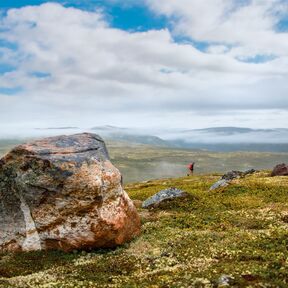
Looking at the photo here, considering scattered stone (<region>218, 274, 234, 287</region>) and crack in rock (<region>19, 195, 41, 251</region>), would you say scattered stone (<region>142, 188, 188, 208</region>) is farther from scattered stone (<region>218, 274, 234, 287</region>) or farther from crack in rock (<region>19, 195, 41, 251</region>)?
scattered stone (<region>218, 274, 234, 287</region>)

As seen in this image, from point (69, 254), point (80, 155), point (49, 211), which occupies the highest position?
point (80, 155)

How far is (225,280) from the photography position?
22.1m

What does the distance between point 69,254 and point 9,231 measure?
5.30 meters

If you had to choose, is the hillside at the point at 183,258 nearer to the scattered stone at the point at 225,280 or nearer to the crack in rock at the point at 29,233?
the scattered stone at the point at 225,280

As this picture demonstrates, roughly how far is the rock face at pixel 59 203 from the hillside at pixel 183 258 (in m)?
1.20

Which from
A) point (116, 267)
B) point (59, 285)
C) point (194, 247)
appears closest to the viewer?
point (59, 285)

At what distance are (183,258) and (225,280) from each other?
6454 mm

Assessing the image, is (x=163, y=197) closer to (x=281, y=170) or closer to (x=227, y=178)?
(x=227, y=178)

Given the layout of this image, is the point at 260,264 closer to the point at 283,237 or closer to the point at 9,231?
the point at 283,237

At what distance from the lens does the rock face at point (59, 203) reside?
3288 cm

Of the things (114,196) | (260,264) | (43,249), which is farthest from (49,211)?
(260,264)

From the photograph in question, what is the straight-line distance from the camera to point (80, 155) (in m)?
35.4

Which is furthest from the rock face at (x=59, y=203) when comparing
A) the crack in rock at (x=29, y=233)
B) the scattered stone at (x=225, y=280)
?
the scattered stone at (x=225, y=280)

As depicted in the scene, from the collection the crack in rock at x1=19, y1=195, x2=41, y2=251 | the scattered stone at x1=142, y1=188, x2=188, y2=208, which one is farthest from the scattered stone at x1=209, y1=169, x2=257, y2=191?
the crack in rock at x1=19, y1=195, x2=41, y2=251
